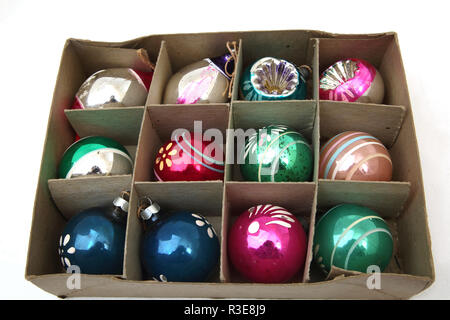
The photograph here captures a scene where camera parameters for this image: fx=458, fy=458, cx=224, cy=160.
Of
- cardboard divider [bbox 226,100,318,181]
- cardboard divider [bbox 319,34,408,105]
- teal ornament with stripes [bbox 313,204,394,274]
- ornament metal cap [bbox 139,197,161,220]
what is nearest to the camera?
teal ornament with stripes [bbox 313,204,394,274]

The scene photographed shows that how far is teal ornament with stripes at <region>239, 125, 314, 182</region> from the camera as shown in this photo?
1402 mm

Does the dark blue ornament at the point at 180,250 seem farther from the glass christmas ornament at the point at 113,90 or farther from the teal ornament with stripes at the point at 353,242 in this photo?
the glass christmas ornament at the point at 113,90

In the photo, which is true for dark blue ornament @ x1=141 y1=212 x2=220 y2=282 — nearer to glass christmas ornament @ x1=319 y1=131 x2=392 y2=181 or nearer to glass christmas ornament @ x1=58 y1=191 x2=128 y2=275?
glass christmas ornament @ x1=58 y1=191 x2=128 y2=275

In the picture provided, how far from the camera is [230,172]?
1476 mm

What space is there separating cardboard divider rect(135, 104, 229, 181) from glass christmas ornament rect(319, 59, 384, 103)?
1.21ft

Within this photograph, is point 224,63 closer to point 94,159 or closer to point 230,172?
point 230,172

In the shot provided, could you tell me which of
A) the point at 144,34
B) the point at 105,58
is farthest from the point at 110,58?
the point at 144,34

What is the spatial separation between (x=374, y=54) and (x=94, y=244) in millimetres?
1171

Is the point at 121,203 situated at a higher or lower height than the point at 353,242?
higher

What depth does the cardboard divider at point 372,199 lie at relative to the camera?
4.48 ft

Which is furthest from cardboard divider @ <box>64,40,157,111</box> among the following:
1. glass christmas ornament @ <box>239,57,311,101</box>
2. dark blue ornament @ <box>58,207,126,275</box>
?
dark blue ornament @ <box>58,207,126,275</box>

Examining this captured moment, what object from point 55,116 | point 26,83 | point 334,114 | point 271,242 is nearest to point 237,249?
point 271,242

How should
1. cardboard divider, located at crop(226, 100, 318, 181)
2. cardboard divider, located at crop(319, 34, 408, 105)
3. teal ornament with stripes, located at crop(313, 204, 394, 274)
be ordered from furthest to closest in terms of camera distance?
cardboard divider, located at crop(319, 34, 408, 105) → cardboard divider, located at crop(226, 100, 318, 181) → teal ornament with stripes, located at crop(313, 204, 394, 274)

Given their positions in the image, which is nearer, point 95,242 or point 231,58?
point 95,242
